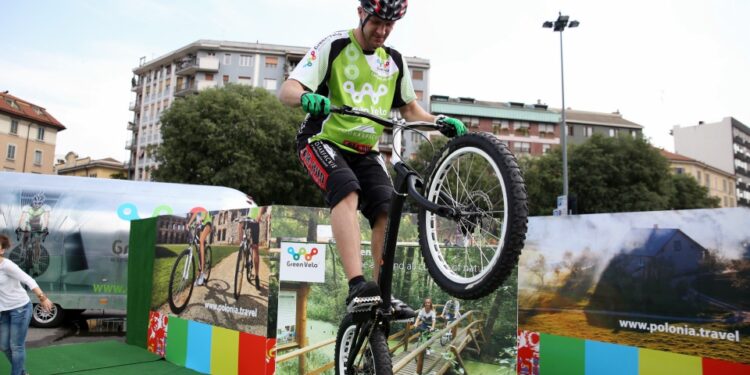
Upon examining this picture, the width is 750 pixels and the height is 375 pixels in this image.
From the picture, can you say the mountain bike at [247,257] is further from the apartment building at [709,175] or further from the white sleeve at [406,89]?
the apartment building at [709,175]

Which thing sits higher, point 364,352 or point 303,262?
point 303,262

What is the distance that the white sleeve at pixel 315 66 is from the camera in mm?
3272

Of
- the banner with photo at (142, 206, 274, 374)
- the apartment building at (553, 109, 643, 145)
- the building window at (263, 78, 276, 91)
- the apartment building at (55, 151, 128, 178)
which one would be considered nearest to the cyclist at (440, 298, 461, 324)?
the banner with photo at (142, 206, 274, 374)

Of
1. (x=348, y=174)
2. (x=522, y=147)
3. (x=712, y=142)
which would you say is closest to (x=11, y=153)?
(x=522, y=147)

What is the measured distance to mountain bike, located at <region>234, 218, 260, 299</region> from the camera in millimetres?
8305

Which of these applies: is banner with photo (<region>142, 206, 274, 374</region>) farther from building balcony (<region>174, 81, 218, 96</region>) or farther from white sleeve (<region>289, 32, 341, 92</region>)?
building balcony (<region>174, 81, 218, 96</region>)

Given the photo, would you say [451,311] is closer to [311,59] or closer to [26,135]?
[311,59]

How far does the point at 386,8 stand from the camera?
312 cm

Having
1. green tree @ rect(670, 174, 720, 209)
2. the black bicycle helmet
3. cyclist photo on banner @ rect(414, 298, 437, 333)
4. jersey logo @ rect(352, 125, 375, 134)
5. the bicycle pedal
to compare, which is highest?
green tree @ rect(670, 174, 720, 209)

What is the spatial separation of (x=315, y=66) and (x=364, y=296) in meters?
1.41

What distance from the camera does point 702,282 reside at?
5816mm

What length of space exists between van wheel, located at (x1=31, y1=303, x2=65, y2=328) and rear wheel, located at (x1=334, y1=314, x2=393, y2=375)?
12.9 metres

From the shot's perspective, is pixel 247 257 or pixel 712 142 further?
pixel 712 142

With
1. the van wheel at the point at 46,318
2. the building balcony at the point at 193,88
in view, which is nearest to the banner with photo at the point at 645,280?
the van wheel at the point at 46,318
